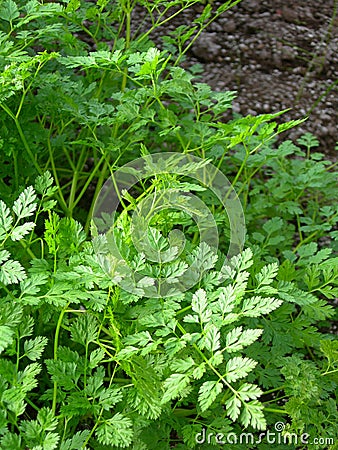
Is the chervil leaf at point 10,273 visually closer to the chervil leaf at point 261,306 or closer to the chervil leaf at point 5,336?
the chervil leaf at point 5,336

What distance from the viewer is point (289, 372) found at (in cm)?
111

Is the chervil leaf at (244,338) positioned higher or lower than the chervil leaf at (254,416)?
higher

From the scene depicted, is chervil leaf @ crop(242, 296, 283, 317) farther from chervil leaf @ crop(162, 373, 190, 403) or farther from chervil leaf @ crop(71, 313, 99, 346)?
chervil leaf @ crop(71, 313, 99, 346)

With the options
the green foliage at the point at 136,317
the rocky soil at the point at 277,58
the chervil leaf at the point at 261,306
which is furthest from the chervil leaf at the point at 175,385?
the rocky soil at the point at 277,58

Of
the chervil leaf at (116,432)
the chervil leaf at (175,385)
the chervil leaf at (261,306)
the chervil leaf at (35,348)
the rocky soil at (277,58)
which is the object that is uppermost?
the chervil leaf at (35,348)

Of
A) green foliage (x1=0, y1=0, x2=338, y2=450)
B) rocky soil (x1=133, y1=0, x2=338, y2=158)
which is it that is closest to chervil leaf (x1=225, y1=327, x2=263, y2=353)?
green foliage (x1=0, y1=0, x2=338, y2=450)

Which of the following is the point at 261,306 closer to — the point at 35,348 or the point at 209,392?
the point at 209,392

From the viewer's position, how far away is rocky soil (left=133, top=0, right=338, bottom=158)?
2.39 meters

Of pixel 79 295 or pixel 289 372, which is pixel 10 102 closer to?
pixel 79 295

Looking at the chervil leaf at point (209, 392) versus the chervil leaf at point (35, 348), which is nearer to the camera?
the chervil leaf at point (209, 392)

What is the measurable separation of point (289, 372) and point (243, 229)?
1.15 ft

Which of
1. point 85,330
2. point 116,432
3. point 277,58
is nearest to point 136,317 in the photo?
point 85,330

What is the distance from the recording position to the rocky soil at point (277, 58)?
7.85 feet

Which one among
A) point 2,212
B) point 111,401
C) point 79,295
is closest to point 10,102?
point 2,212
